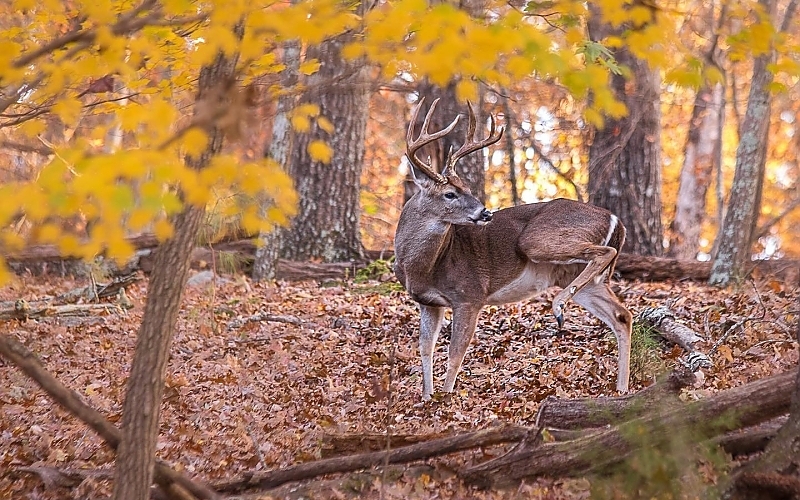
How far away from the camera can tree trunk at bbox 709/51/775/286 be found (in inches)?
360

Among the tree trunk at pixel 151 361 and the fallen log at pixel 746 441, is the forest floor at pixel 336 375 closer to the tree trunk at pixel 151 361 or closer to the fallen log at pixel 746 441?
the fallen log at pixel 746 441

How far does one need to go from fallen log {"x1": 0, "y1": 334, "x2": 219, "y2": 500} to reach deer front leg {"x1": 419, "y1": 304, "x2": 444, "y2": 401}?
10.1 feet

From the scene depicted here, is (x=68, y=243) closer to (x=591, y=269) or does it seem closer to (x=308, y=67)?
(x=308, y=67)

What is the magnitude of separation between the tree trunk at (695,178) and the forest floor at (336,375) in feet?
27.2

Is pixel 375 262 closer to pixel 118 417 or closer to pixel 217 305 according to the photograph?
pixel 217 305

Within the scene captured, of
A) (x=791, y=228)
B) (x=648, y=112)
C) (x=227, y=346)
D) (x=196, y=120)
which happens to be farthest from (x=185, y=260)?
(x=791, y=228)

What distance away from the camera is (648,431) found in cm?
379

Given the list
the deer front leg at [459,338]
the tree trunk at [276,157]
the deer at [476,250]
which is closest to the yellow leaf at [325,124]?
the deer at [476,250]

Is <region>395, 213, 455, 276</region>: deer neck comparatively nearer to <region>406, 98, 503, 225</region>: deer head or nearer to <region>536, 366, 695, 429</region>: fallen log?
<region>406, 98, 503, 225</region>: deer head

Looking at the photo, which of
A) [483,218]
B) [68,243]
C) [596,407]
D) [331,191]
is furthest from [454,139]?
[68,243]

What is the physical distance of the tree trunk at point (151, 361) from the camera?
3914 mm

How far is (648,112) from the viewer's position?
515 inches

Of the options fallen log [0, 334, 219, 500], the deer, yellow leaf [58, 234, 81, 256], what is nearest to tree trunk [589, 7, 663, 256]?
the deer

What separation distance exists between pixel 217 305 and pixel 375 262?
260 centimetres
